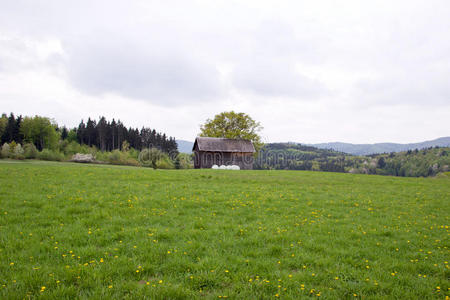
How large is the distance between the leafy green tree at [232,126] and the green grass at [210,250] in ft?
168

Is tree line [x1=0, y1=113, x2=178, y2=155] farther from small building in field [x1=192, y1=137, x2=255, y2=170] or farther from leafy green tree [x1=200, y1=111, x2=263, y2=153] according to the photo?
small building in field [x1=192, y1=137, x2=255, y2=170]

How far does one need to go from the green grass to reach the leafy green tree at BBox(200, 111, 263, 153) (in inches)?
2021

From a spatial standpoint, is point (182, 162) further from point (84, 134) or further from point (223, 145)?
point (84, 134)

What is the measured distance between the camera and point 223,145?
48.0 metres

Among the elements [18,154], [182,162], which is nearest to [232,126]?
[182,162]

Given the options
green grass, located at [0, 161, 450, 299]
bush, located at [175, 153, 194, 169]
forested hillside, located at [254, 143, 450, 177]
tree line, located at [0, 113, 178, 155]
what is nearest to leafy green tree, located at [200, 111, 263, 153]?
bush, located at [175, 153, 194, 169]

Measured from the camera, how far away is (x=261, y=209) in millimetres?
10836

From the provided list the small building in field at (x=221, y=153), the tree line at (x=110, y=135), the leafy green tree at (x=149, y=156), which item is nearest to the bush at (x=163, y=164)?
the leafy green tree at (x=149, y=156)

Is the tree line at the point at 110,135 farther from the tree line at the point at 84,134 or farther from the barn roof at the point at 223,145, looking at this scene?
the barn roof at the point at 223,145

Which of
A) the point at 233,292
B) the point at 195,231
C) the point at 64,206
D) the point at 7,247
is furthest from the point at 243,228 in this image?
the point at 64,206

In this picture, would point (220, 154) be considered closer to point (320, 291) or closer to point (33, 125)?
point (320, 291)

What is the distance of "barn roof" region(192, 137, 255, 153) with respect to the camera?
4678 cm

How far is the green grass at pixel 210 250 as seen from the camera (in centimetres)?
458

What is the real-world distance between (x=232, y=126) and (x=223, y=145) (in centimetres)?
1663
